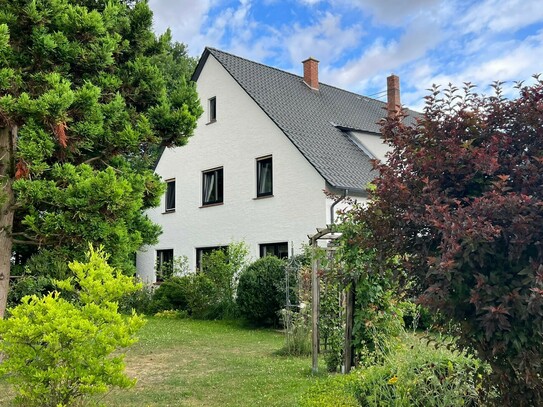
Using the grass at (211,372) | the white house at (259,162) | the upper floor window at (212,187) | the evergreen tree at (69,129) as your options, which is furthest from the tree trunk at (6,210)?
the upper floor window at (212,187)

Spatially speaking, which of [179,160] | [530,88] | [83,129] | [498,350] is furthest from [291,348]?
[179,160]

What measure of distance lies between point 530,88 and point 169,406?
453cm

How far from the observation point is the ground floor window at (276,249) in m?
13.8

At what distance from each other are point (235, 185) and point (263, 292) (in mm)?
4559

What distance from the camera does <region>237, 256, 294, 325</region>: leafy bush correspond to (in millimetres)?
11767

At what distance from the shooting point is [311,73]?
1797 cm

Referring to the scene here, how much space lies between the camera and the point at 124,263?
312 inches

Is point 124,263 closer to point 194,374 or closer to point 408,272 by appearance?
point 194,374

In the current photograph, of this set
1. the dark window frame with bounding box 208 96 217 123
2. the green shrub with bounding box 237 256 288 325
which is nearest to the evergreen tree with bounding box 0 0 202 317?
the green shrub with bounding box 237 256 288 325

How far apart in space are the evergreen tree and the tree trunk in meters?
0.01

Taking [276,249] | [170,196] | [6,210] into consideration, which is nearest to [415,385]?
[6,210]

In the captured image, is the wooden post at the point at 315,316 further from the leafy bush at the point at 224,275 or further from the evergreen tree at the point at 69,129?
the leafy bush at the point at 224,275

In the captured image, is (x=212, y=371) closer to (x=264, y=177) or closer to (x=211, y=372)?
(x=211, y=372)

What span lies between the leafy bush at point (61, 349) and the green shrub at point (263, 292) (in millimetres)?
7744
